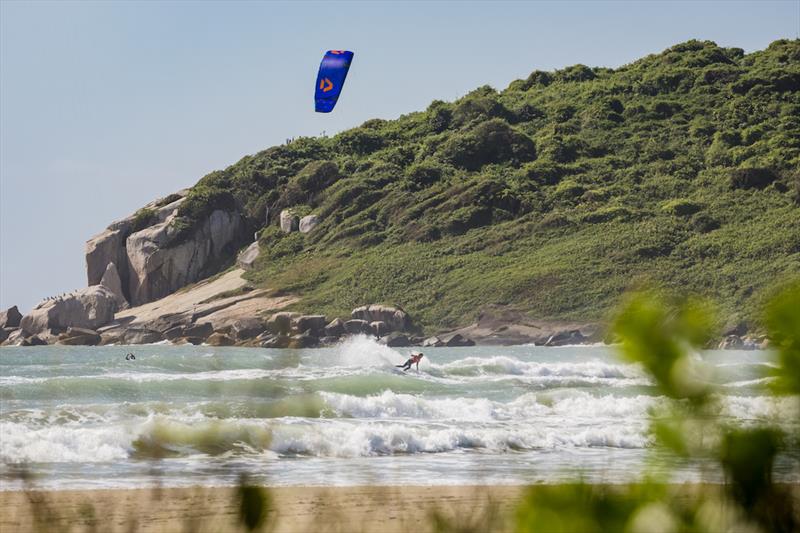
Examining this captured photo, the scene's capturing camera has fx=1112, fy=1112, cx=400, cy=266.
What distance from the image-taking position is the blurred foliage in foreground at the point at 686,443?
979 millimetres

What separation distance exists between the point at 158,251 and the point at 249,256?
272 inches

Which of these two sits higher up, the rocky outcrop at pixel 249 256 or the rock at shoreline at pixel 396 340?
the rocky outcrop at pixel 249 256

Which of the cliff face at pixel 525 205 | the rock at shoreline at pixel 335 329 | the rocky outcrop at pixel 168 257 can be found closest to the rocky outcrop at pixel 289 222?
the cliff face at pixel 525 205

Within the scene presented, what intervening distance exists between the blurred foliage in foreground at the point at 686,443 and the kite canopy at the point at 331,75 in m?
27.4

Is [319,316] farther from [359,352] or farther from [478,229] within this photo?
[359,352]

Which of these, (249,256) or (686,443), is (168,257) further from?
(686,443)

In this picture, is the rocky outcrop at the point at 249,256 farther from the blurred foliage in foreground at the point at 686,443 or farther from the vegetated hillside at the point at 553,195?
the blurred foliage in foreground at the point at 686,443

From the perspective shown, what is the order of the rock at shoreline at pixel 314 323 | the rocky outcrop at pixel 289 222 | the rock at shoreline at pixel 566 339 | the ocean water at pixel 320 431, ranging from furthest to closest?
1. the rocky outcrop at pixel 289 222
2. the rock at shoreline at pixel 314 323
3. the rock at shoreline at pixel 566 339
4. the ocean water at pixel 320 431

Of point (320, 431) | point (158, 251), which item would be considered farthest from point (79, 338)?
point (320, 431)

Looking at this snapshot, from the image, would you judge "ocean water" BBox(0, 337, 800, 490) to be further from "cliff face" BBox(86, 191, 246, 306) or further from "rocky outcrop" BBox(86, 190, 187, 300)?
"rocky outcrop" BBox(86, 190, 187, 300)

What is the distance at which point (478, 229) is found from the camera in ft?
257

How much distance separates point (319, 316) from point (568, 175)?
87.4 feet

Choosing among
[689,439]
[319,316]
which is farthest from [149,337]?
[689,439]

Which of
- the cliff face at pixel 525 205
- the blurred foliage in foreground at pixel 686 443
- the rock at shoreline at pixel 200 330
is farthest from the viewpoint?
the rock at shoreline at pixel 200 330
